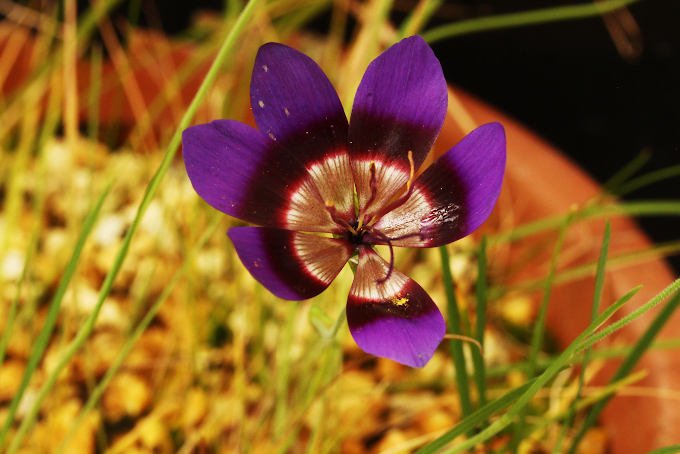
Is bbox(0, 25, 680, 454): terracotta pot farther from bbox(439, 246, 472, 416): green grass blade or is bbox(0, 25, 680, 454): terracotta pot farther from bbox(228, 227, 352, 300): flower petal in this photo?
bbox(228, 227, 352, 300): flower petal

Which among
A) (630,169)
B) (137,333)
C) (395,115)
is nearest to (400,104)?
(395,115)

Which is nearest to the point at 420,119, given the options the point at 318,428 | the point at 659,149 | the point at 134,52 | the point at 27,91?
the point at 318,428

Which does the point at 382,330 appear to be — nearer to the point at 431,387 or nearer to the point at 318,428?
the point at 318,428

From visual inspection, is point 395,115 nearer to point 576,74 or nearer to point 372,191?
point 372,191

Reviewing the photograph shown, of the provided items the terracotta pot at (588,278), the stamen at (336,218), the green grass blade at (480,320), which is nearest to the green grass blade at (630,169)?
the terracotta pot at (588,278)

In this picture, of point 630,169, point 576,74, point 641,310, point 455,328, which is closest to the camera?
point 641,310
